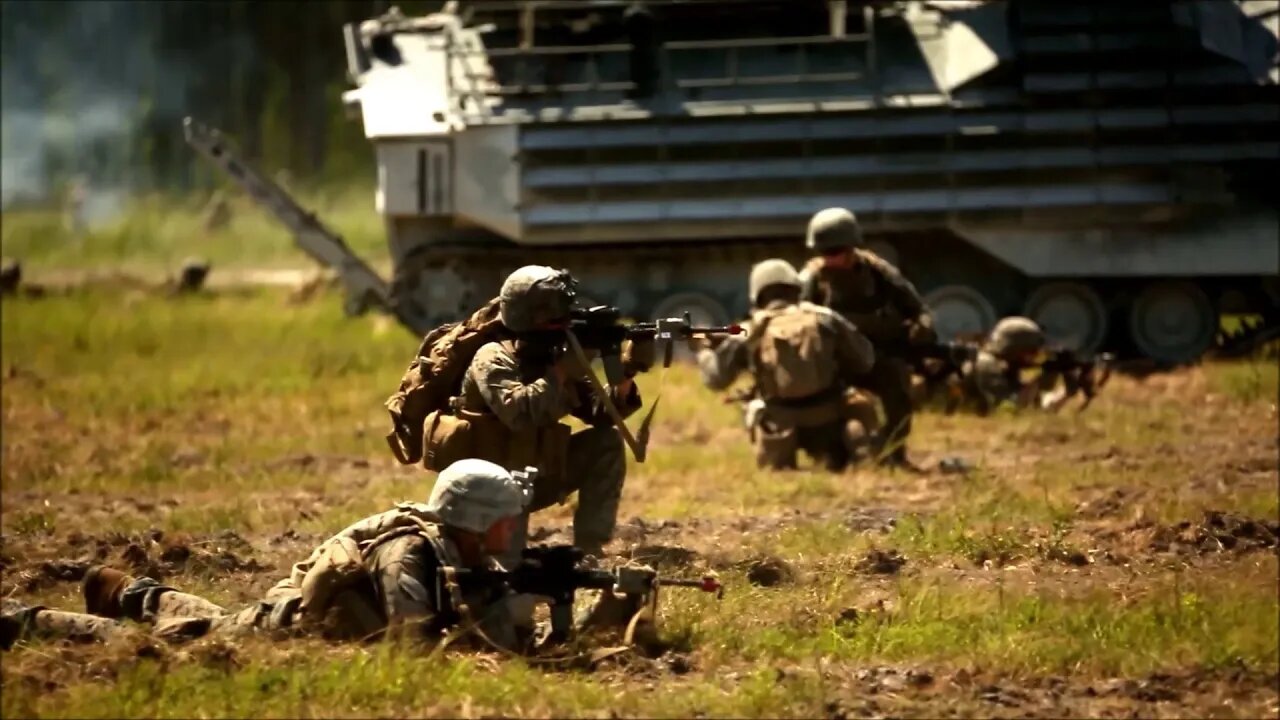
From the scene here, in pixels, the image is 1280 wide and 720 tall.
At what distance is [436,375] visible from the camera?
33.0 ft

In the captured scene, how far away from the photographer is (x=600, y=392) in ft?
32.6

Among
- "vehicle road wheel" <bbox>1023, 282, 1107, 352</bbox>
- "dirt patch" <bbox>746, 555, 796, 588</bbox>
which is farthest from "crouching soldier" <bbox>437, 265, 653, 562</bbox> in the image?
"vehicle road wheel" <bbox>1023, 282, 1107, 352</bbox>

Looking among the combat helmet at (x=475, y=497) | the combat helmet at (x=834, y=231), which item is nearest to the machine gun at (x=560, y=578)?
the combat helmet at (x=475, y=497)

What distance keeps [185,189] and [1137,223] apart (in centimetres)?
1673

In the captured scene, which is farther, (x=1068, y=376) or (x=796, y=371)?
(x=1068, y=376)

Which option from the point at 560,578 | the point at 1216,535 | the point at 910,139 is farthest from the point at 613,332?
the point at 910,139

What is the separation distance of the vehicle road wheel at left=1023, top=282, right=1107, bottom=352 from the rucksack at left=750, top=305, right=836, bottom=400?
6.46 meters

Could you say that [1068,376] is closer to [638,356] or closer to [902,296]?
[902,296]

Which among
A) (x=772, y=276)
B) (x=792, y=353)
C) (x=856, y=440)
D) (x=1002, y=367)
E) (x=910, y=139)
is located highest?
(x=910, y=139)

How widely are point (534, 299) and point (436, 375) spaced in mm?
560

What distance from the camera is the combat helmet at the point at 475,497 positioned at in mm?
8273

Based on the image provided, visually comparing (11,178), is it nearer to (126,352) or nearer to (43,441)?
(126,352)

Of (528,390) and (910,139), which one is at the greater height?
(910,139)

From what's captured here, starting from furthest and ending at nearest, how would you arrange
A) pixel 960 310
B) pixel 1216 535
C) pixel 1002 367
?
pixel 960 310 → pixel 1002 367 → pixel 1216 535
